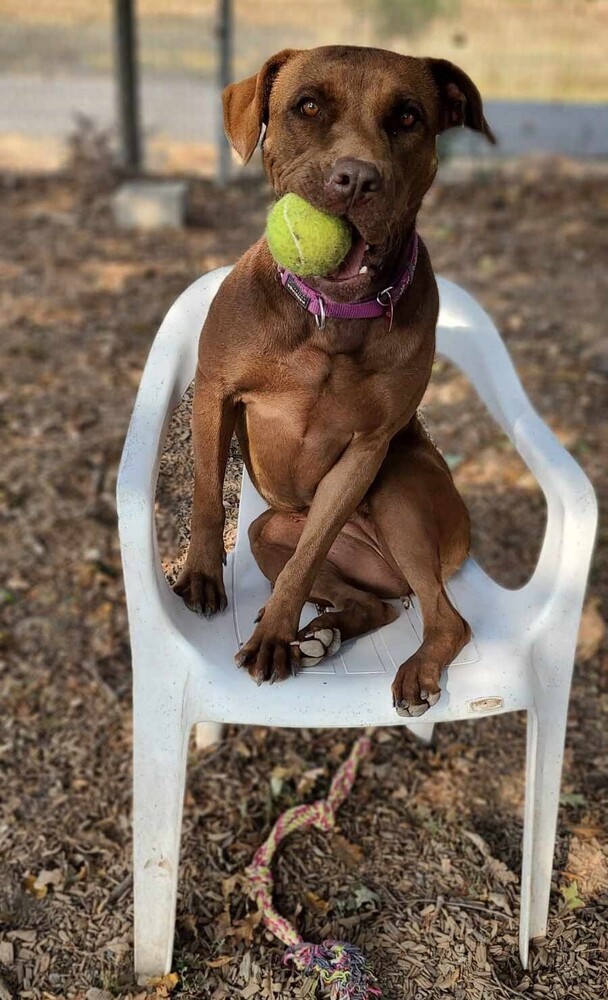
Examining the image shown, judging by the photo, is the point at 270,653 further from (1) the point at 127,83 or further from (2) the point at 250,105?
(1) the point at 127,83

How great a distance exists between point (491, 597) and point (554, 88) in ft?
24.3

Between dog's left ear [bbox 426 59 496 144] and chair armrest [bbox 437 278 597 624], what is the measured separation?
64 cm

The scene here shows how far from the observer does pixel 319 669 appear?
222cm

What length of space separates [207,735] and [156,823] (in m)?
0.79

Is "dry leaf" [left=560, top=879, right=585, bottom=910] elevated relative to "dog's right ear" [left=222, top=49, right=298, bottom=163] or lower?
Result: lower

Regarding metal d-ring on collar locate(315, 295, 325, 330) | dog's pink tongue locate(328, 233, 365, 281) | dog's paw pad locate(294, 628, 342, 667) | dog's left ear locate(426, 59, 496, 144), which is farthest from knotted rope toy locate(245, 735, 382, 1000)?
dog's left ear locate(426, 59, 496, 144)

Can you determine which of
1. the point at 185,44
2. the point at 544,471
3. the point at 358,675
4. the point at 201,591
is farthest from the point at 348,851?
the point at 185,44

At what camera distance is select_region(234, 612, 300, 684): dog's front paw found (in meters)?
2.14

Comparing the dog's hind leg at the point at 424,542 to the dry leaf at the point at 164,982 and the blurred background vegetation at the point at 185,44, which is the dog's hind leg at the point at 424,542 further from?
the blurred background vegetation at the point at 185,44

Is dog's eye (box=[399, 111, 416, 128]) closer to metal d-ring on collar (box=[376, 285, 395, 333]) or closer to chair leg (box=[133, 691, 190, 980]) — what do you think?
metal d-ring on collar (box=[376, 285, 395, 333])

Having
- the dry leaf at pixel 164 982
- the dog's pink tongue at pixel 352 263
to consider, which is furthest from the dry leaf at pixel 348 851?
the dog's pink tongue at pixel 352 263

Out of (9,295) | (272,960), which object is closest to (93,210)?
(9,295)

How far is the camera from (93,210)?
23.8ft

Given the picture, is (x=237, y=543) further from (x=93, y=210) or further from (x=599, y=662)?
(x=93, y=210)
